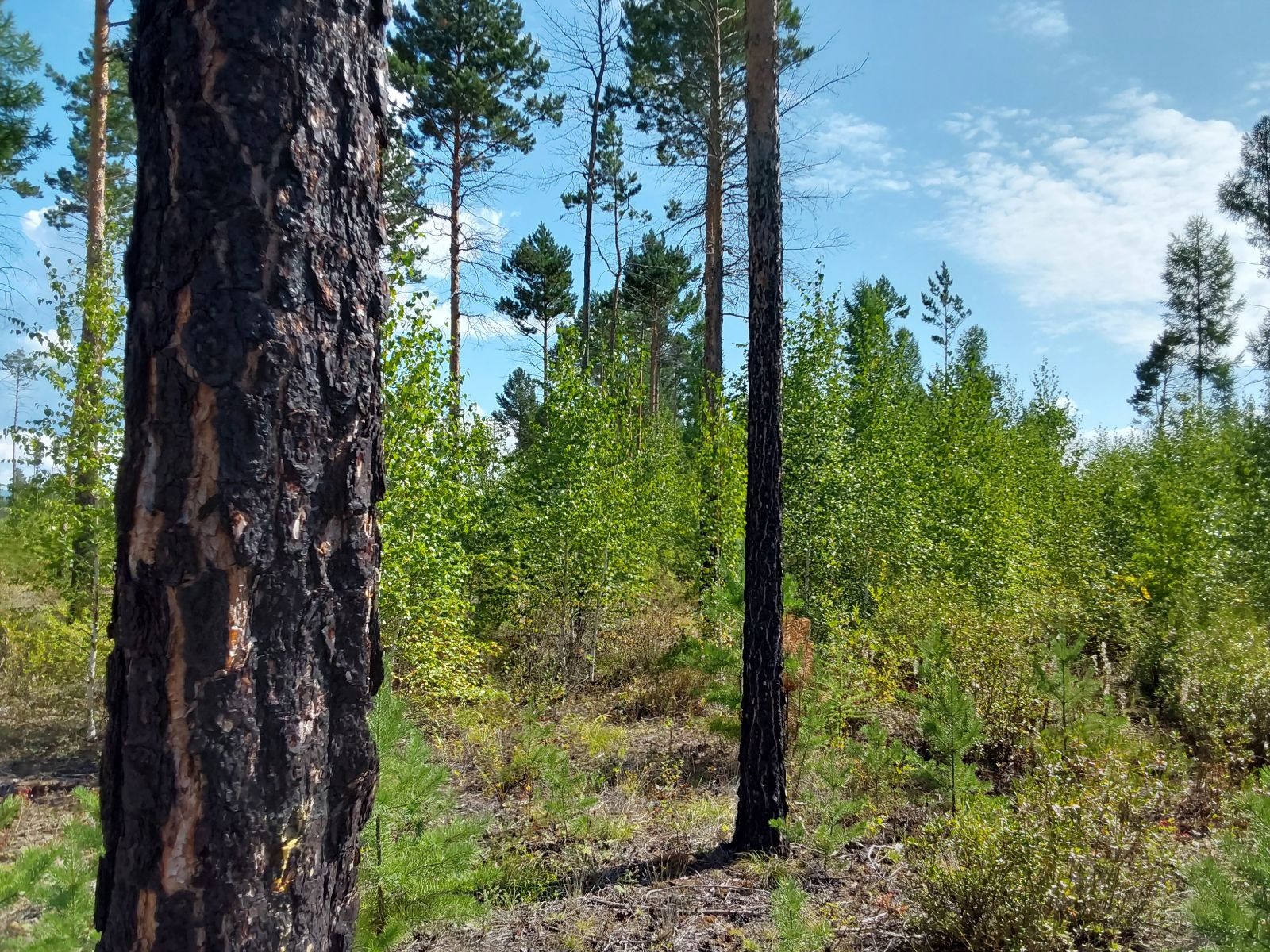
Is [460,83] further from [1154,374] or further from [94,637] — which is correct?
[1154,374]

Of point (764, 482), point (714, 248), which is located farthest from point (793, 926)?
point (714, 248)

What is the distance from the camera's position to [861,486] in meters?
10.7

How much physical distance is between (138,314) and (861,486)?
33.6 feet

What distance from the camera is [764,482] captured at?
457 centimetres

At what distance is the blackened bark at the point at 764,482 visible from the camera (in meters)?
4.55

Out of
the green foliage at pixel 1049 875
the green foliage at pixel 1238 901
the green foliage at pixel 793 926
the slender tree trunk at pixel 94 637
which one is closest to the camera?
the green foliage at pixel 1238 901

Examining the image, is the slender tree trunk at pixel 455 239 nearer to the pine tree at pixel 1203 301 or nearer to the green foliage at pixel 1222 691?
the green foliage at pixel 1222 691

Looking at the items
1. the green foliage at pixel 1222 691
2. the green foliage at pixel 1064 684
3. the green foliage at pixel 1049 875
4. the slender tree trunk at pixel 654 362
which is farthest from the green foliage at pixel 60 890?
the slender tree trunk at pixel 654 362

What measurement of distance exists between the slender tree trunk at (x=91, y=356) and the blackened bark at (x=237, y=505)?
6572mm

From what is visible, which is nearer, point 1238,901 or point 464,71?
point 1238,901

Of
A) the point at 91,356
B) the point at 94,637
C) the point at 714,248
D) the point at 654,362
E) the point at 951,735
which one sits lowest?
the point at 951,735

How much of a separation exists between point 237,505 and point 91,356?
24.2 feet

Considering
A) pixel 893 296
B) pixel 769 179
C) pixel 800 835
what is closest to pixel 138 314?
pixel 769 179

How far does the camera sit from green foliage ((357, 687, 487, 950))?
2627 millimetres
